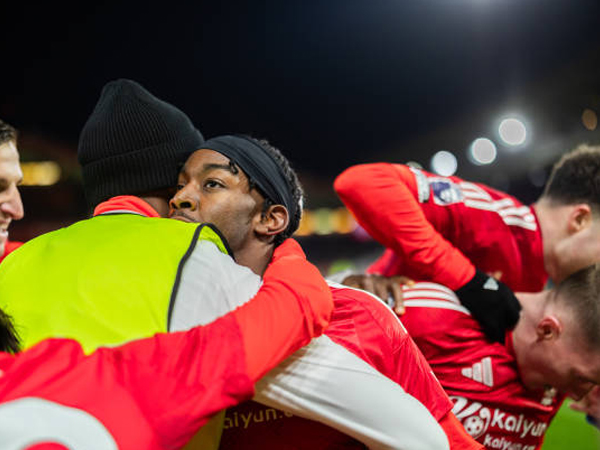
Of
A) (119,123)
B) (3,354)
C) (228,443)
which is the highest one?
(119,123)

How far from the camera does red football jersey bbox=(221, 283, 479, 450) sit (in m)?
1.34

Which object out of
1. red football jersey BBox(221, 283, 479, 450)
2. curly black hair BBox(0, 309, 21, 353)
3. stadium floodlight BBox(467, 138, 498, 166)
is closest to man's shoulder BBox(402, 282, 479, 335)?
red football jersey BBox(221, 283, 479, 450)

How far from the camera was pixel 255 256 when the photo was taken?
6.62 ft

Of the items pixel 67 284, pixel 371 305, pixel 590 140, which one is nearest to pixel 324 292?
pixel 371 305

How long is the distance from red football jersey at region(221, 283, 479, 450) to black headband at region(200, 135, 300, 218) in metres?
0.51

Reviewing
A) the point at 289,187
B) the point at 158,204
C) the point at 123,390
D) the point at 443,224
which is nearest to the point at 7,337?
the point at 123,390

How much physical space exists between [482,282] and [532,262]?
0.69 meters

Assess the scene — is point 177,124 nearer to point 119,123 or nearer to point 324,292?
point 119,123

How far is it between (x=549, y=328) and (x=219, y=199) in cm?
141

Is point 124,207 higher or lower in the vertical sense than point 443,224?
higher

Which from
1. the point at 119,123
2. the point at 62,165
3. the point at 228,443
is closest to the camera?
the point at 228,443

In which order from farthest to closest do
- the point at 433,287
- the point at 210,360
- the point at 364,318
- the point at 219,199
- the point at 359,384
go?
the point at 433,287, the point at 219,199, the point at 364,318, the point at 359,384, the point at 210,360

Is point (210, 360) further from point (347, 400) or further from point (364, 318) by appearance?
point (364, 318)

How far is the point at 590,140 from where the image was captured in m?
12.2
